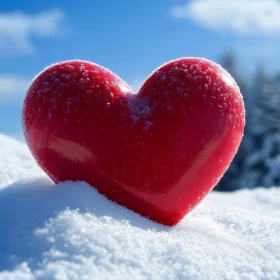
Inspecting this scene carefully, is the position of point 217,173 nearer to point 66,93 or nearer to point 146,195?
point 146,195

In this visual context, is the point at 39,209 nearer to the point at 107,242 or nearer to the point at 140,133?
the point at 107,242

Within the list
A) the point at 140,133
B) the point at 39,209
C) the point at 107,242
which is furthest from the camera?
the point at 140,133

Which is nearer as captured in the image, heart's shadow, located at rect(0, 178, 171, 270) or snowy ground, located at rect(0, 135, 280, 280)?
snowy ground, located at rect(0, 135, 280, 280)

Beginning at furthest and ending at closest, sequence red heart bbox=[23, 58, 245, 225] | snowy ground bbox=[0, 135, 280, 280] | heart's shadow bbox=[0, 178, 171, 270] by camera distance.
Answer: red heart bbox=[23, 58, 245, 225] → heart's shadow bbox=[0, 178, 171, 270] → snowy ground bbox=[0, 135, 280, 280]

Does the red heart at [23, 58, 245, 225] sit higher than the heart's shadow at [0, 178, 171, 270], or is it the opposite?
the red heart at [23, 58, 245, 225]

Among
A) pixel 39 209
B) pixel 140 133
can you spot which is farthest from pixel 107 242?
pixel 140 133

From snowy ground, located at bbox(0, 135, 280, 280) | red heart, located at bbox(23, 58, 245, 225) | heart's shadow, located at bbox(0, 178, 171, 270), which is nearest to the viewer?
snowy ground, located at bbox(0, 135, 280, 280)

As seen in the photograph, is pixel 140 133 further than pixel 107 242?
Yes

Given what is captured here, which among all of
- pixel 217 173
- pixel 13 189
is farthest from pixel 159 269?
pixel 13 189
